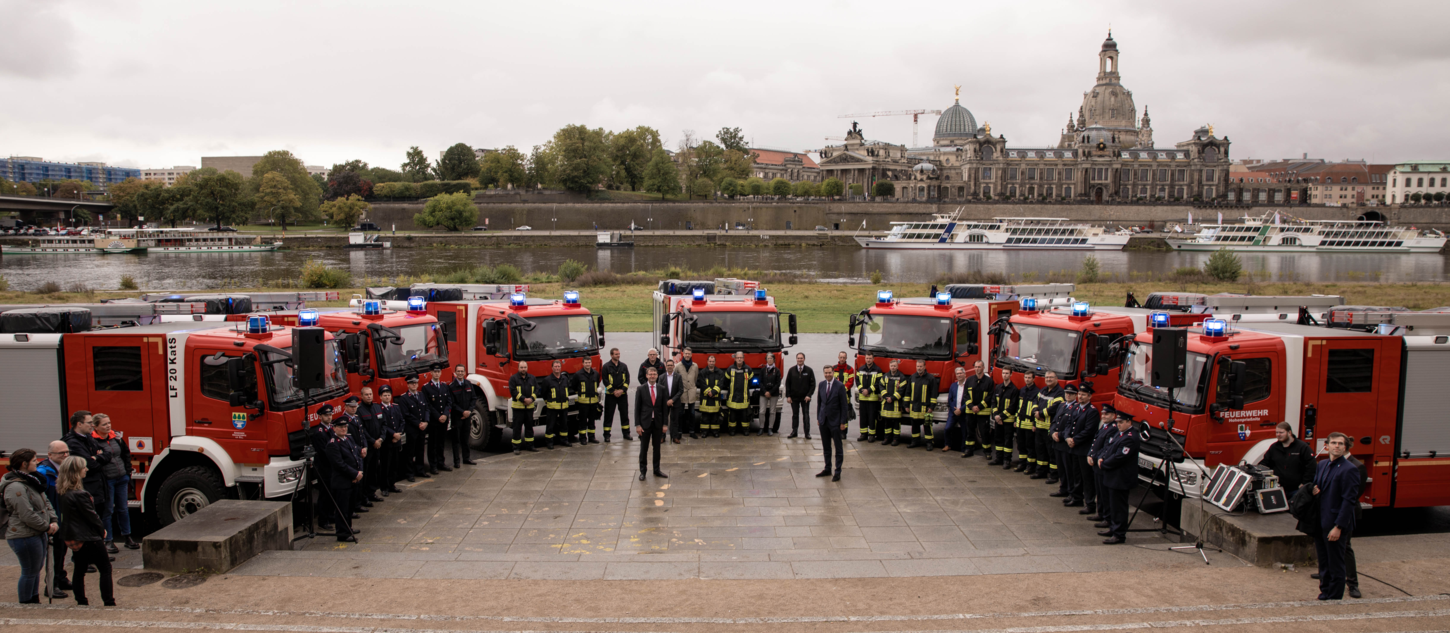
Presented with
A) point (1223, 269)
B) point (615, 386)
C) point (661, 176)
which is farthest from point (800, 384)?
point (661, 176)

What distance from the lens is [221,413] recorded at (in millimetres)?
9242

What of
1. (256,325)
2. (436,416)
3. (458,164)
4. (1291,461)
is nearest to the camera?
(1291,461)

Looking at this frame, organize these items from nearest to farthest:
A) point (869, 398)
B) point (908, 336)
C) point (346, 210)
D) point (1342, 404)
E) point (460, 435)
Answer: point (1342, 404) < point (460, 435) < point (869, 398) < point (908, 336) < point (346, 210)

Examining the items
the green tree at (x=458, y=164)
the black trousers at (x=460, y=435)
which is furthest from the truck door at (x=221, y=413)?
the green tree at (x=458, y=164)

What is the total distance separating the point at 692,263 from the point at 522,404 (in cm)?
6411

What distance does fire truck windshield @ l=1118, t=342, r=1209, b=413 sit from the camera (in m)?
9.39

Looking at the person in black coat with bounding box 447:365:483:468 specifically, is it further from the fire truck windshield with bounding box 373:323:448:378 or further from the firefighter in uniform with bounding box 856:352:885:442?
the firefighter in uniform with bounding box 856:352:885:442

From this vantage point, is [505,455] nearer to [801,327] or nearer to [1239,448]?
[1239,448]

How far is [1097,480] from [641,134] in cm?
13807

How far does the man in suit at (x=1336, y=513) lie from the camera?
6.93 m

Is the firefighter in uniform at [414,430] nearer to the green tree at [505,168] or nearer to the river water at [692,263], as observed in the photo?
the river water at [692,263]

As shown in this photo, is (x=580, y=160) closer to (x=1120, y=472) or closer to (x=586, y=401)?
(x=586, y=401)

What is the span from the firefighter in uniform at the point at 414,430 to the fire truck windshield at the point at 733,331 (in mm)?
4549

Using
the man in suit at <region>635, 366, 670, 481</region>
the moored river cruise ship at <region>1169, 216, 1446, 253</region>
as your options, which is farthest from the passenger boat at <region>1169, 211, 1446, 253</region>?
the man in suit at <region>635, 366, 670, 481</region>
